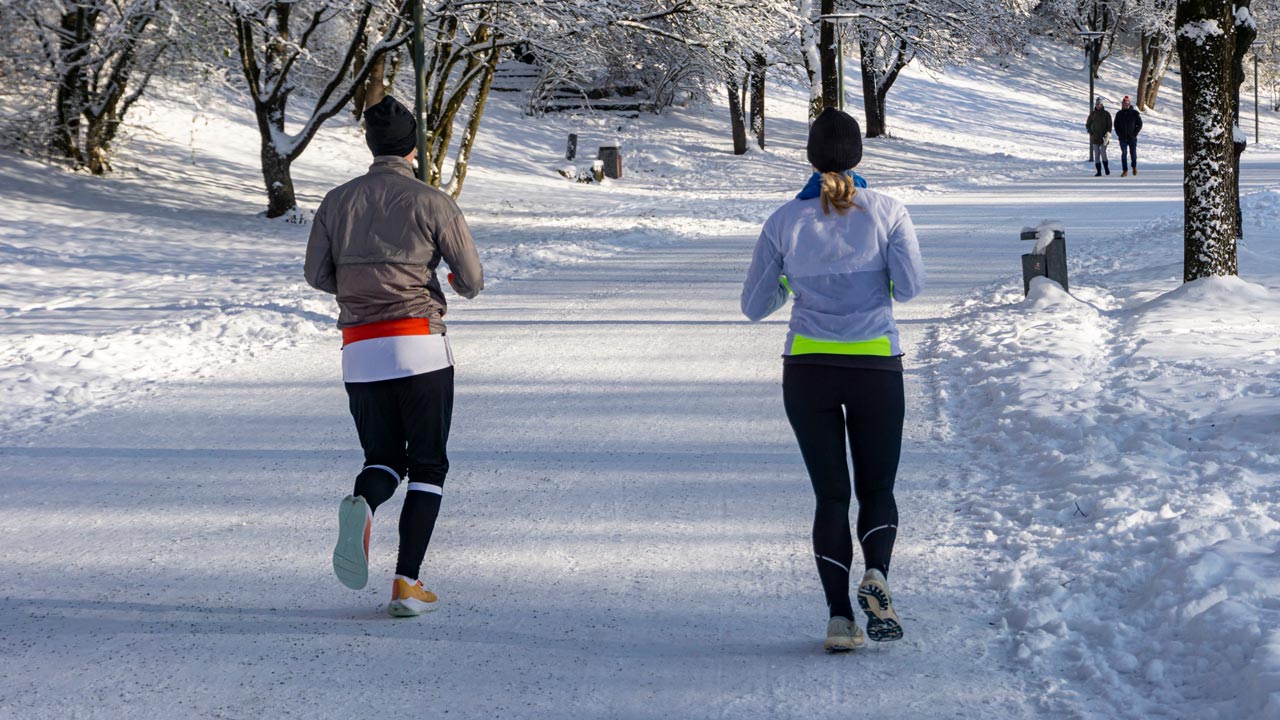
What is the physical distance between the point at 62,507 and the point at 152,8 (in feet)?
41.9

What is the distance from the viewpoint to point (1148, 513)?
4996mm

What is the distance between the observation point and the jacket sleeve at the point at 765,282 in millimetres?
4051

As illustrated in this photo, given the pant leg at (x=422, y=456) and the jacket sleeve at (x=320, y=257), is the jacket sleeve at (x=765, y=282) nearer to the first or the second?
the pant leg at (x=422, y=456)

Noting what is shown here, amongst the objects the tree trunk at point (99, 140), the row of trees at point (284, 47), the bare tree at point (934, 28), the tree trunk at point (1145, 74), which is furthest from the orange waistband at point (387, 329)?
the tree trunk at point (1145, 74)

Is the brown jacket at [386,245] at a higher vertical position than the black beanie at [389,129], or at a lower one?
lower

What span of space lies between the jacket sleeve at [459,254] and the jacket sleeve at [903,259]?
1.45 m

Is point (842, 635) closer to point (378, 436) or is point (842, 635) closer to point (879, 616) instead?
point (879, 616)

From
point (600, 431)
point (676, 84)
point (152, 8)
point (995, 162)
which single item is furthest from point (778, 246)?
point (676, 84)

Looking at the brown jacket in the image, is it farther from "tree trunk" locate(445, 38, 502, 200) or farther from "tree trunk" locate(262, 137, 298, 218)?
"tree trunk" locate(262, 137, 298, 218)

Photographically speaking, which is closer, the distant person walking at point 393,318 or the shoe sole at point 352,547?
the shoe sole at point 352,547

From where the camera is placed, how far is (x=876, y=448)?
3.99 metres

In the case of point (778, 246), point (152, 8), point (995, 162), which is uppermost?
point (152, 8)

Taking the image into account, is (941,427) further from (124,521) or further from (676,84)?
(676,84)

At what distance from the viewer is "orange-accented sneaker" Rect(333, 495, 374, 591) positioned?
13.7ft
